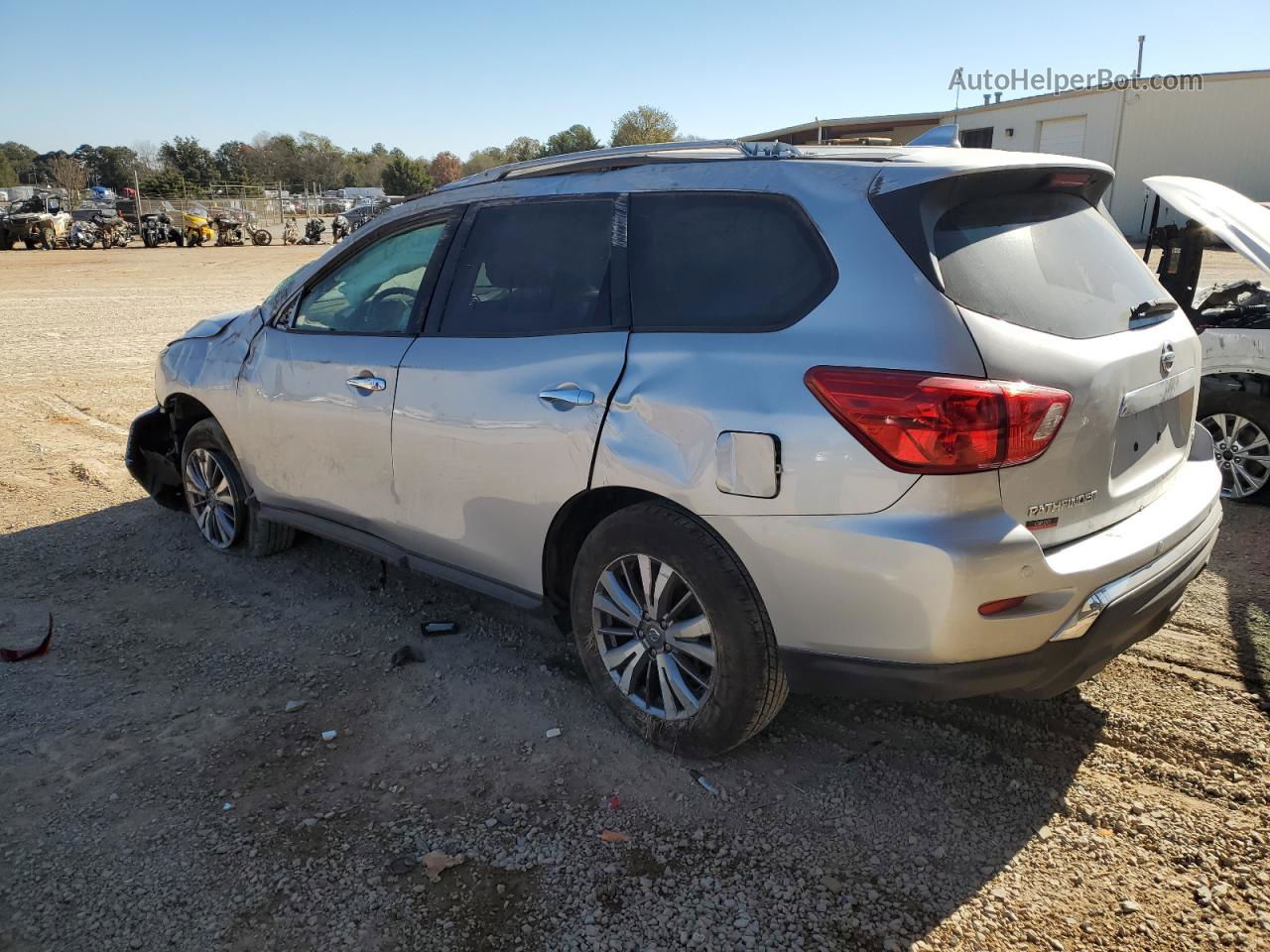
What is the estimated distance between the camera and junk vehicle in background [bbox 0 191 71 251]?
32781 millimetres

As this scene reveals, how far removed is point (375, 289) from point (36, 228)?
35.8m

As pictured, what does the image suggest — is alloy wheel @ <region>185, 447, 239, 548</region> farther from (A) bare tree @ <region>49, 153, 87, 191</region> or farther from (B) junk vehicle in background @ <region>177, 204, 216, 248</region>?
(A) bare tree @ <region>49, 153, 87, 191</region>

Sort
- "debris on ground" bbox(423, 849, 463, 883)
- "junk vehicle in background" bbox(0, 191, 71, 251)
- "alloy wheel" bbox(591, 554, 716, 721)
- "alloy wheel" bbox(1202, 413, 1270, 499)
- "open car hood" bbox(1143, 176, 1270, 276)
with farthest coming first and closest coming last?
"junk vehicle in background" bbox(0, 191, 71, 251) < "alloy wheel" bbox(1202, 413, 1270, 499) < "open car hood" bbox(1143, 176, 1270, 276) < "alloy wheel" bbox(591, 554, 716, 721) < "debris on ground" bbox(423, 849, 463, 883)

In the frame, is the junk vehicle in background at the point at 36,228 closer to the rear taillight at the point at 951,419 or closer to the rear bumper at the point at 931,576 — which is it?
the rear bumper at the point at 931,576

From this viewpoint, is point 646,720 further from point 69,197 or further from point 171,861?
point 69,197


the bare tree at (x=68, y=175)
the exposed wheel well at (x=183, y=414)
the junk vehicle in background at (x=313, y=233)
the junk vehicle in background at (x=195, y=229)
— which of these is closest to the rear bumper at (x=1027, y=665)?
the exposed wheel well at (x=183, y=414)

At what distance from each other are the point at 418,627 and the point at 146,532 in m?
2.23

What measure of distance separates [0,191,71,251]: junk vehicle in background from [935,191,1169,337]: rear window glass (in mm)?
37597

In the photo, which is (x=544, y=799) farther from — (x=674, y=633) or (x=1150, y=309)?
(x=1150, y=309)

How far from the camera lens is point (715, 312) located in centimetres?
293

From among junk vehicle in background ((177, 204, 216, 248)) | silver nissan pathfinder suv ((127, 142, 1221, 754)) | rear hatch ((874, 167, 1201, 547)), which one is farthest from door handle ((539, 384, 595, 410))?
junk vehicle in background ((177, 204, 216, 248))

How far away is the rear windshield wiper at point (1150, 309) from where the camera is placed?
302 cm

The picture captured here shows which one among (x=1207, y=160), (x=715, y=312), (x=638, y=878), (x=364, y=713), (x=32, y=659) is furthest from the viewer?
(x=1207, y=160)

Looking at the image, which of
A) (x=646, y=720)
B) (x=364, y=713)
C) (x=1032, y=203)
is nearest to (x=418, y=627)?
(x=364, y=713)
